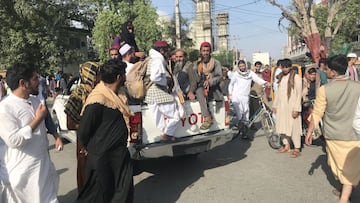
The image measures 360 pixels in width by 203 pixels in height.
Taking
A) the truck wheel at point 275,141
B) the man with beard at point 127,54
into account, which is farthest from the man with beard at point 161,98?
the truck wheel at point 275,141

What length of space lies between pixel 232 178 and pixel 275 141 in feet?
7.07

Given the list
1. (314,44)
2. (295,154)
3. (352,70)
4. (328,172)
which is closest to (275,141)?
(295,154)

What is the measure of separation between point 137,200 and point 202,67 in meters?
2.54

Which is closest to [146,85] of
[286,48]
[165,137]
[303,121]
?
[165,137]

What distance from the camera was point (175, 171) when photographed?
19.9 ft

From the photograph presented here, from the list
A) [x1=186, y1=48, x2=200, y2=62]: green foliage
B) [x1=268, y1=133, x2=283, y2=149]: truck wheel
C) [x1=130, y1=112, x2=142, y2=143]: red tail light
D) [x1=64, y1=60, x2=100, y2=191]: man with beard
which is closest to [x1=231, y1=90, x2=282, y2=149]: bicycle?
[x1=268, y1=133, x2=283, y2=149]: truck wheel

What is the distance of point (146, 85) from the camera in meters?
5.16

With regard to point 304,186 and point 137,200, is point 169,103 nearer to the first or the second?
point 137,200

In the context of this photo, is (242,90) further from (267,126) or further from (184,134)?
(184,134)

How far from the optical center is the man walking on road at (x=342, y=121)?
4.08 m

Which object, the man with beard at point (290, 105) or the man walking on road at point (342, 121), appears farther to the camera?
the man with beard at point (290, 105)

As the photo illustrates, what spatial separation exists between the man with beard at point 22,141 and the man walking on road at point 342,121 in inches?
117

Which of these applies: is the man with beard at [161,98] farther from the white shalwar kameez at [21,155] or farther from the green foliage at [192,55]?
the green foliage at [192,55]

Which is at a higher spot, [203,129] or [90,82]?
[90,82]
